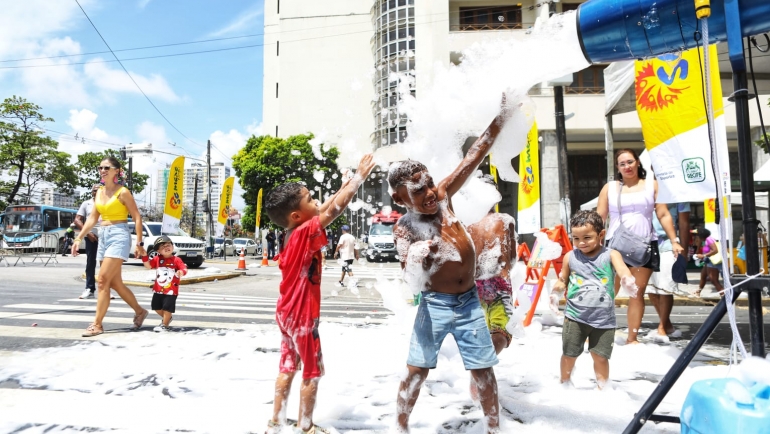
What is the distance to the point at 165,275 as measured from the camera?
18.7 feet

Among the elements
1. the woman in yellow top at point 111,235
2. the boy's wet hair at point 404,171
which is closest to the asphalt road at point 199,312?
the woman in yellow top at point 111,235

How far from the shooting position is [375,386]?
3.63 meters

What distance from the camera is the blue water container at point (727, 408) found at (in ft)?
5.45

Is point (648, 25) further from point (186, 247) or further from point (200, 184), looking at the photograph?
point (200, 184)

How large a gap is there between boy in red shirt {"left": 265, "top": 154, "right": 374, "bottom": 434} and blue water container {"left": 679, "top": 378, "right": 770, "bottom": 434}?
1.71 meters

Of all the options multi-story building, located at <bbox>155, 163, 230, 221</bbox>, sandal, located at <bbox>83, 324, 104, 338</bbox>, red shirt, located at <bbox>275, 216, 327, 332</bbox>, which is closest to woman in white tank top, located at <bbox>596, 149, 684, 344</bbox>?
red shirt, located at <bbox>275, 216, 327, 332</bbox>

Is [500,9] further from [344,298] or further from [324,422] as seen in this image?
[324,422]

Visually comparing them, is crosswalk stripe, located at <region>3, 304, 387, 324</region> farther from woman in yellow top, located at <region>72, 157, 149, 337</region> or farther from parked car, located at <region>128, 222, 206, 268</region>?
parked car, located at <region>128, 222, 206, 268</region>

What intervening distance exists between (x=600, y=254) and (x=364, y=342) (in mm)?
2524

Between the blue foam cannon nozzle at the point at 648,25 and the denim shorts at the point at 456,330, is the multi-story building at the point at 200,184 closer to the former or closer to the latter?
the denim shorts at the point at 456,330

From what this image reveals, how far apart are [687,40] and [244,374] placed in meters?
3.59

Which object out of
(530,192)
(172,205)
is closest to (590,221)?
(530,192)

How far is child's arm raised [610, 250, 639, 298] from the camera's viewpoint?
3.20m

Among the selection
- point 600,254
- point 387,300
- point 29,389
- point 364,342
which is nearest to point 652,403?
point 600,254
